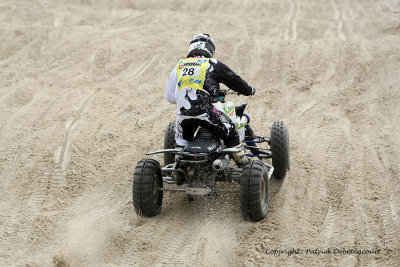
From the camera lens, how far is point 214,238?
5438 mm

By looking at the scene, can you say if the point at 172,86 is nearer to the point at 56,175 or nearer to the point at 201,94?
the point at 201,94

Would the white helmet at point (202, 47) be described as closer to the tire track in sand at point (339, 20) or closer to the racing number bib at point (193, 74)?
the racing number bib at point (193, 74)

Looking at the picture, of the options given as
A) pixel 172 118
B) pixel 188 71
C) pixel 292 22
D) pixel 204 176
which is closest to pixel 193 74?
pixel 188 71

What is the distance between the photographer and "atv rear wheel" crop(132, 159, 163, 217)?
18.4 ft

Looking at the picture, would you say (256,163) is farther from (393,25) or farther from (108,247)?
(393,25)

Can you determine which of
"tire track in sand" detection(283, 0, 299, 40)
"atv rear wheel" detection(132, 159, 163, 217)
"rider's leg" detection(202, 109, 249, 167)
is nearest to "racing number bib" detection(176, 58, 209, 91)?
"rider's leg" detection(202, 109, 249, 167)

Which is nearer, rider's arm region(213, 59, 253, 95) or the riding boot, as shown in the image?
rider's arm region(213, 59, 253, 95)

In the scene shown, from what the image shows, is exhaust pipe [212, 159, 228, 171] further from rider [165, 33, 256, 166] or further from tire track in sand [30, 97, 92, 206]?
tire track in sand [30, 97, 92, 206]

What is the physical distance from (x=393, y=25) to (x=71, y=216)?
10.9 metres

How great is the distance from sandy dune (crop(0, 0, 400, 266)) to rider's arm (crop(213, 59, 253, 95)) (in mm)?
1427

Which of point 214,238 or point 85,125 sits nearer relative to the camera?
point 214,238

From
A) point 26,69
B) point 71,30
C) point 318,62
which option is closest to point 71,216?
point 26,69

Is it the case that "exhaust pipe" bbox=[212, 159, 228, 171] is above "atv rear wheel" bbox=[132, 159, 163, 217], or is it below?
above

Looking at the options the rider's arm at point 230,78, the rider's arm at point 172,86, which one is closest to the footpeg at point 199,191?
the rider's arm at point 172,86
